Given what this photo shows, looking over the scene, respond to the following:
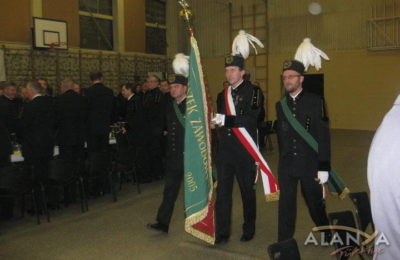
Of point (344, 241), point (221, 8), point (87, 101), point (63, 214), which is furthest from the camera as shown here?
point (221, 8)

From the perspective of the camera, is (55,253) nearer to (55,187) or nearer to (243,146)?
(55,187)

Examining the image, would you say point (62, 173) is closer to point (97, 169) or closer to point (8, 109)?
point (97, 169)

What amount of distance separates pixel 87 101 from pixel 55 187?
53.2 inches

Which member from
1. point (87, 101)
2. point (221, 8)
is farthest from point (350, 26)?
point (87, 101)

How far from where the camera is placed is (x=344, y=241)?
2600mm

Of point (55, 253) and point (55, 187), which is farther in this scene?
point (55, 187)

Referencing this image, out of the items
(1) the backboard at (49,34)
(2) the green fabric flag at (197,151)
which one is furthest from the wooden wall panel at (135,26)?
(2) the green fabric flag at (197,151)

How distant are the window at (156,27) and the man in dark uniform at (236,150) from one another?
1159 cm

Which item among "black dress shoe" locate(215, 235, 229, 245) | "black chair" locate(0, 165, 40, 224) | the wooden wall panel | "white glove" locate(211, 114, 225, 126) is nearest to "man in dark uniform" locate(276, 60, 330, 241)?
"white glove" locate(211, 114, 225, 126)

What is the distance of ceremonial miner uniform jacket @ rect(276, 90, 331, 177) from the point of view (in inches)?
141

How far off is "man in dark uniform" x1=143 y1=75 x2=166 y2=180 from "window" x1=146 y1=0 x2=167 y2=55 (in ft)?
28.1

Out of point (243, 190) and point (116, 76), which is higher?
point (116, 76)

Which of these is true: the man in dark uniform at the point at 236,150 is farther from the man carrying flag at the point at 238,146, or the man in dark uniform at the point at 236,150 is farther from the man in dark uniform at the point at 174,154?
the man in dark uniform at the point at 174,154

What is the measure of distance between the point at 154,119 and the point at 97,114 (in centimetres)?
121
